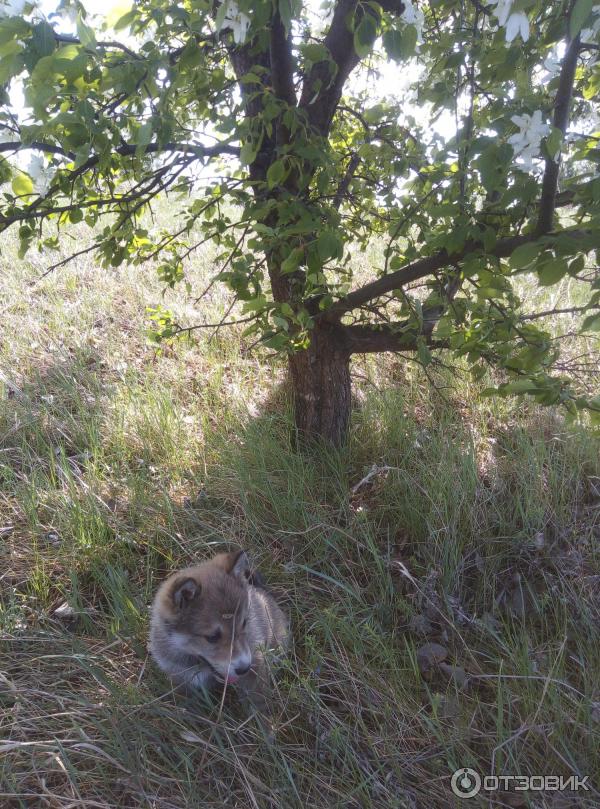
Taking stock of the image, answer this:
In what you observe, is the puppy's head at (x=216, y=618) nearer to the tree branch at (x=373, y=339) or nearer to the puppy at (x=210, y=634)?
the puppy at (x=210, y=634)

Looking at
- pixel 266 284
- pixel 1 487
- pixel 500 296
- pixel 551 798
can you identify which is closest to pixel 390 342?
pixel 500 296

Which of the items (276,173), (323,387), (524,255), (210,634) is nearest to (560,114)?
(524,255)

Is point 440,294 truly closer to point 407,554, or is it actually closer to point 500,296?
point 500,296

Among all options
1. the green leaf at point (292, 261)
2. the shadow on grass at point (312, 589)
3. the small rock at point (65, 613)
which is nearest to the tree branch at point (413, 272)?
the green leaf at point (292, 261)

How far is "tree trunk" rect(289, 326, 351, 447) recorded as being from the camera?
3.61 m

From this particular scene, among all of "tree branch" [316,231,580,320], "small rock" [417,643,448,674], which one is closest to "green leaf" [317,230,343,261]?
Result: "tree branch" [316,231,580,320]

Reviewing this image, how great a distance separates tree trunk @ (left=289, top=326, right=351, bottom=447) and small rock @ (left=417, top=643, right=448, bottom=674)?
1.47 meters

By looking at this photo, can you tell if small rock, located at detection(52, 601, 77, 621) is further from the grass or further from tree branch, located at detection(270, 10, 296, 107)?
tree branch, located at detection(270, 10, 296, 107)

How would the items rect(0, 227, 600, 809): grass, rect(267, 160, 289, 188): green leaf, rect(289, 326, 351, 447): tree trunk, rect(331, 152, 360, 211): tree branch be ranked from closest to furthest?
1. rect(0, 227, 600, 809): grass
2. rect(267, 160, 289, 188): green leaf
3. rect(331, 152, 360, 211): tree branch
4. rect(289, 326, 351, 447): tree trunk

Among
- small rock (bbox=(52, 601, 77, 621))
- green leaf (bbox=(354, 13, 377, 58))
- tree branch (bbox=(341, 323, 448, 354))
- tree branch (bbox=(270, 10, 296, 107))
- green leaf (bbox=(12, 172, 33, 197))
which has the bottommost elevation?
small rock (bbox=(52, 601, 77, 621))

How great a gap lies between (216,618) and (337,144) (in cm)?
285

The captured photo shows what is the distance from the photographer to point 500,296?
243cm

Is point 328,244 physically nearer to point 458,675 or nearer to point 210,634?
point 210,634

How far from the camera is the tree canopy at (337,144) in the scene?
1.65 metres
